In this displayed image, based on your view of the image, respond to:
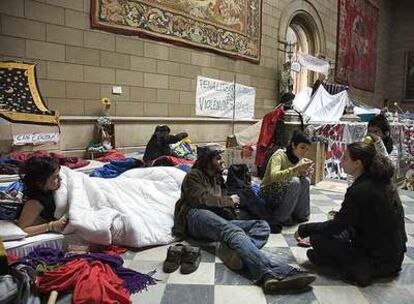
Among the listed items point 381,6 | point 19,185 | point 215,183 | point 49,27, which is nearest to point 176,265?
point 215,183

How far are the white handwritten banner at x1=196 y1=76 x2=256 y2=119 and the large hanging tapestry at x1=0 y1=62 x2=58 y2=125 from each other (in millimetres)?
2687

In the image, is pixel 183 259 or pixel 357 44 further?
pixel 357 44

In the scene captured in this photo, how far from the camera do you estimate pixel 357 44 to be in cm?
1055

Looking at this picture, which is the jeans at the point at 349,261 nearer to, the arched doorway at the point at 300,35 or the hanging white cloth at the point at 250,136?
the hanging white cloth at the point at 250,136

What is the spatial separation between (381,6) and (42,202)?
12.7 m

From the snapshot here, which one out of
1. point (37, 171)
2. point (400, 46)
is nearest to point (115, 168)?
point (37, 171)

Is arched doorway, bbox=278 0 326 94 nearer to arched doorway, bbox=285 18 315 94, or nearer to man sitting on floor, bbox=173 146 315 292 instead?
arched doorway, bbox=285 18 315 94

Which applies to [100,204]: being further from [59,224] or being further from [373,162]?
[373,162]

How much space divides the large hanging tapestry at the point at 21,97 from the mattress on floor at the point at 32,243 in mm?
1608

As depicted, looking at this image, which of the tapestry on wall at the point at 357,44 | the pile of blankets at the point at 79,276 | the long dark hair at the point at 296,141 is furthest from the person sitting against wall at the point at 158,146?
the tapestry on wall at the point at 357,44

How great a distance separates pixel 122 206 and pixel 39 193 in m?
0.59

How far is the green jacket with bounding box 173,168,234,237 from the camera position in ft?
8.27

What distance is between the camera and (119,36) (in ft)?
15.3

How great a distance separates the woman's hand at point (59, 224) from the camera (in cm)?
223
